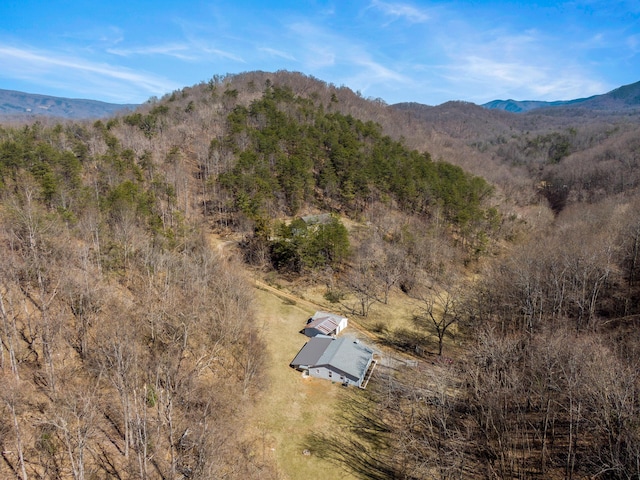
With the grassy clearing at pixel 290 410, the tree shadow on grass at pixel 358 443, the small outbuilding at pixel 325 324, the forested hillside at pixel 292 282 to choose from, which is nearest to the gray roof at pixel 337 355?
the grassy clearing at pixel 290 410

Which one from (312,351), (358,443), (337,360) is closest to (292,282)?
(312,351)

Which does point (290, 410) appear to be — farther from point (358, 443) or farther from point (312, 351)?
point (312, 351)

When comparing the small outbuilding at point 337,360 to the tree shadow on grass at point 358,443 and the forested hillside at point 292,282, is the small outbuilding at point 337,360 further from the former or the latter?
the tree shadow on grass at point 358,443

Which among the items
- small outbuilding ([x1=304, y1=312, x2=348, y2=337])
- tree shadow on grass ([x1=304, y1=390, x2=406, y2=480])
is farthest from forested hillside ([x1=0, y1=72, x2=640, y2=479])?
small outbuilding ([x1=304, y1=312, x2=348, y2=337])

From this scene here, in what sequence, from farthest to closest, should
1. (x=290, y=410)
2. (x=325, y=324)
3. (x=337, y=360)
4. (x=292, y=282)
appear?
(x=292, y=282) → (x=325, y=324) → (x=337, y=360) → (x=290, y=410)

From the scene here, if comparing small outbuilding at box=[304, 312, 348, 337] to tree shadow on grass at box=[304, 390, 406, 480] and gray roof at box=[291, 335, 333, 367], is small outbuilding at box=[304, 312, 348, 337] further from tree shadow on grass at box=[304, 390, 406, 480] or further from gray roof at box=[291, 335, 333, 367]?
tree shadow on grass at box=[304, 390, 406, 480]

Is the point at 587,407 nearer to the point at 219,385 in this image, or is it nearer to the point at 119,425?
the point at 219,385
